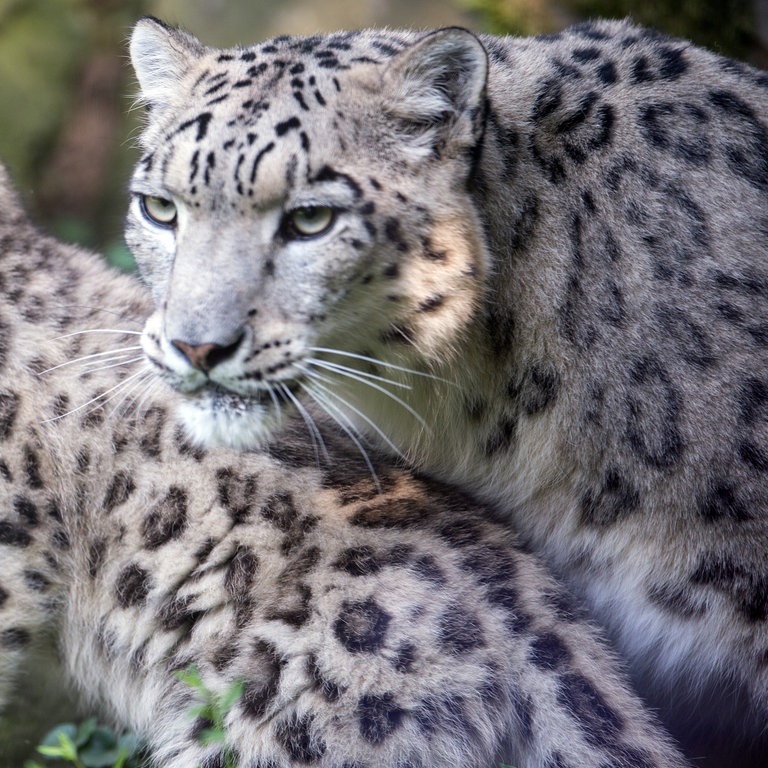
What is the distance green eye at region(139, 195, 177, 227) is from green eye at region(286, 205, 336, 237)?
0.42 m

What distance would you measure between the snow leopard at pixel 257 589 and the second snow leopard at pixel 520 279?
340 millimetres

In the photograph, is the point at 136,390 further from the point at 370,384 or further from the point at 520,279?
the point at 520,279

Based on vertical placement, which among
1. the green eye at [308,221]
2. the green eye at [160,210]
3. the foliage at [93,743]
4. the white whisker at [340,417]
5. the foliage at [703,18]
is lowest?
the foliage at [93,743]

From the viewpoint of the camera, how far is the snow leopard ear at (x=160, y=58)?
363cm

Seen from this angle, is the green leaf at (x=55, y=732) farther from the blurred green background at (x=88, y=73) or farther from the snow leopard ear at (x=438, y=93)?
the blurred green background at (x=88, y=73)

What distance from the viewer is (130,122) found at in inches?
361

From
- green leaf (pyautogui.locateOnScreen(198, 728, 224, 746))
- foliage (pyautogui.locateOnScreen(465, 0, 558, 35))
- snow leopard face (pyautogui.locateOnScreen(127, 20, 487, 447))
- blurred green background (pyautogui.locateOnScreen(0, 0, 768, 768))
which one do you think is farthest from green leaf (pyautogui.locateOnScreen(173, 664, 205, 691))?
foliage (pyautogui.locateOnScreen(465, 0, 558, 35))

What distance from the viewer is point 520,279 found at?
3574 mm

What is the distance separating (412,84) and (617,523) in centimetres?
148

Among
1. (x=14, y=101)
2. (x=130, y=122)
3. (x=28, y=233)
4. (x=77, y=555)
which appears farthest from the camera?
(x=130, y=122)

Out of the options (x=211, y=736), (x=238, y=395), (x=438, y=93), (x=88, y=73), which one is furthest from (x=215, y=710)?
(x=88, y=73)

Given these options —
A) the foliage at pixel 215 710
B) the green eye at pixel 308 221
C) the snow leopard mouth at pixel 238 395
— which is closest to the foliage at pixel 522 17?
the green eye at pixel 308 221

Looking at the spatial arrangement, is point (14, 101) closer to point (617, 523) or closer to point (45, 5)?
point (45, 5)

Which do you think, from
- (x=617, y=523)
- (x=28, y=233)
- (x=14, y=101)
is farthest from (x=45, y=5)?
(x=617, y=523)
